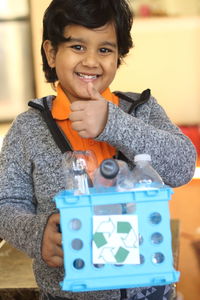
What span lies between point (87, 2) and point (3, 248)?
1416 mm

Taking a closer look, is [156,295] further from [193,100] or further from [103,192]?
[193,100]

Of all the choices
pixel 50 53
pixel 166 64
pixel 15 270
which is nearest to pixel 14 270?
pixel 15 270

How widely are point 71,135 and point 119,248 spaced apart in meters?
→ 0.42

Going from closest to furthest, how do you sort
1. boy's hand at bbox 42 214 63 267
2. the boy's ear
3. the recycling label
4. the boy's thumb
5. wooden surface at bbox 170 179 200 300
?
1. the recycling label
2. boy's hand at bbox 42 214 63 267
3. the boy's thumb
4. the boy's ear
5. wooden surface at bbox 170 179 200 300

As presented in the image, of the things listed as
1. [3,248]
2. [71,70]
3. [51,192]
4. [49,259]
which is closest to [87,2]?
[71,70]

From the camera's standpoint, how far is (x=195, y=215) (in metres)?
3.15

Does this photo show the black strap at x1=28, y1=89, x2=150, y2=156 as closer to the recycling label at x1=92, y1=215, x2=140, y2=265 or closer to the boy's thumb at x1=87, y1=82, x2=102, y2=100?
the boy's thumb at x1=87, y1=82, x2=102, y2=100

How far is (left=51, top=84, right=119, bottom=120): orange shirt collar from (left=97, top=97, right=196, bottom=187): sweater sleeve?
188 millimetres

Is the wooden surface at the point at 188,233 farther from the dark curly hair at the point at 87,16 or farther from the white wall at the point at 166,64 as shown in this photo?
the dark curly hair at the point at 87,16

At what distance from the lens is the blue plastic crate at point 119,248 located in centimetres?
87

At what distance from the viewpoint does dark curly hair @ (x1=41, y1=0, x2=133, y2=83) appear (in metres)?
1.18

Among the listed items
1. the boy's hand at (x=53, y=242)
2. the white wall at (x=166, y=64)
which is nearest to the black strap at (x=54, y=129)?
the boy's hand at (x=53, y=242)

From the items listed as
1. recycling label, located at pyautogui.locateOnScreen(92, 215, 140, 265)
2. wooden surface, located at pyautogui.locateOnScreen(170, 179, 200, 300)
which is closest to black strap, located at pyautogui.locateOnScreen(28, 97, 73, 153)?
recycling label, located at pyautogui.locateOnScreen(92, 215, 140, 265)

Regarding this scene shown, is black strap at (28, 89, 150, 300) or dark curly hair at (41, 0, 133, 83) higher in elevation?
dark curly hair at (41, 0, 133, 83)
